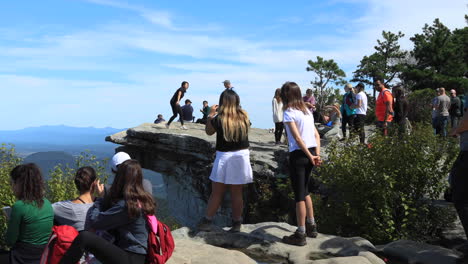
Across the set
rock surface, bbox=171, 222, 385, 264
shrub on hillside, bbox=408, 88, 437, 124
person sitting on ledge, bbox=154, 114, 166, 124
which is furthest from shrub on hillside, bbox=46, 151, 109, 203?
shrub on hillside, bbox=408, 88, 437, 124

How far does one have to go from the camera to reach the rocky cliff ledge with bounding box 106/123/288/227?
13688 millimetres

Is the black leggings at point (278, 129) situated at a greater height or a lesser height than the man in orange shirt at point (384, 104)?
lesser

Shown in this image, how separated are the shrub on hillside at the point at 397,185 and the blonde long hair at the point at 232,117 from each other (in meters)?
2.20

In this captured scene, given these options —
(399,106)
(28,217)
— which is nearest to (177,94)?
(399,106)

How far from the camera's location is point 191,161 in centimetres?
1900

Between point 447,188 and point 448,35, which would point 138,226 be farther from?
point 448,35

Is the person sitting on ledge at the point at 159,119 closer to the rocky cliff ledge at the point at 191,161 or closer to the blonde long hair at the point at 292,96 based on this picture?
the rocky cliff ledge at the point at 191,161

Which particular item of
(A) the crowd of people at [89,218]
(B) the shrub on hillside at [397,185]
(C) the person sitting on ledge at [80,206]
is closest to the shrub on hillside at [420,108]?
(B) the shrub on hillside at [397,185]

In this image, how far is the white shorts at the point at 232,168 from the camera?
6285 millimetres

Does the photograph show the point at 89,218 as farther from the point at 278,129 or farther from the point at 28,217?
the point at 278,129

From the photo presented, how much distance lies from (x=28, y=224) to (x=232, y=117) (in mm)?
3002

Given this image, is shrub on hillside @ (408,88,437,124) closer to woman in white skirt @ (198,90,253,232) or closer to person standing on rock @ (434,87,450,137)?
person standing on rock @ (434,87,450,137)

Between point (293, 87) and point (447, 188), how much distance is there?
3.23 meters

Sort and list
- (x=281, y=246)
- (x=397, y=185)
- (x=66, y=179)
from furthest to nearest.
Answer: (x=66, y=179), (x=397, y=185), (x=281, y=246)
